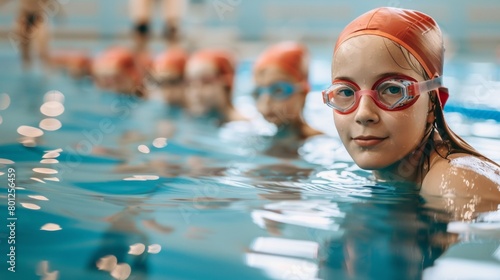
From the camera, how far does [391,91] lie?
2688mm

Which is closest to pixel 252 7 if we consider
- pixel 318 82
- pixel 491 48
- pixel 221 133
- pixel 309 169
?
pixel 491 48

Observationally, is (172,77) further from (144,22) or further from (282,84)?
(144,22)

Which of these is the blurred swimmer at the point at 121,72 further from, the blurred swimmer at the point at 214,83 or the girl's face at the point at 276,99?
the girl's face at the point at 276,99

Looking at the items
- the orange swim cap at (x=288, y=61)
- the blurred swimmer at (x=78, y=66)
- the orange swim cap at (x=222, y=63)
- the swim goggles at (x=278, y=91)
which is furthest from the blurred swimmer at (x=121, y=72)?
the swim goggles at (x=278, y=91)

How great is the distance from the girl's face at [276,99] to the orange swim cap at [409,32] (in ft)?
7.05

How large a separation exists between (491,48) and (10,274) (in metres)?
16.3

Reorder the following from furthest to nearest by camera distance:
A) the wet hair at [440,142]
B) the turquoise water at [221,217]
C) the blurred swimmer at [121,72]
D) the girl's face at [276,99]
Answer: the blurred swimmer at [121,72] → the girl's face at [276,99] → the wet hair at [440,142] → the turquoise water at [221,217]

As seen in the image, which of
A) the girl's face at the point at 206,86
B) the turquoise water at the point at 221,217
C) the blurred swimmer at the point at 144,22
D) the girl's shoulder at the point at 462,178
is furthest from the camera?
the blurred swimmer at the point at 144,22

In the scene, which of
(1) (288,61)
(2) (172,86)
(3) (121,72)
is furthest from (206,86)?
(3) (121,72)

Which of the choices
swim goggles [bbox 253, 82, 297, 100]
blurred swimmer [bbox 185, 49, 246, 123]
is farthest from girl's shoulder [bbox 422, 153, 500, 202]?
blurred swimmer [bbox 185, 49, 246, 123]

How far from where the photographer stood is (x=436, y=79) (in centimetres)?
279

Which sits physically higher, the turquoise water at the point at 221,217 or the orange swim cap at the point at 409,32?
the orange swim cap at the point at 409,32

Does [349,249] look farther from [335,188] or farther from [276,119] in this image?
[276,119]

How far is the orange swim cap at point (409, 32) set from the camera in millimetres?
2707
